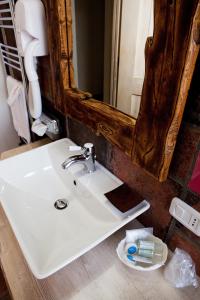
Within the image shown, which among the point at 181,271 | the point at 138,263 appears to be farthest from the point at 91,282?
the point at 181,271

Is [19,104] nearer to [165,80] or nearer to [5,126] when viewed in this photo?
[5,126]

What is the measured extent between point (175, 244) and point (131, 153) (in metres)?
0.37

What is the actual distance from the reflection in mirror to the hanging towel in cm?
65

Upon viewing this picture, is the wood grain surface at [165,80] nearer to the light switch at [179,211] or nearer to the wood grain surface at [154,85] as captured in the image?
the wood grain surface at [154,85]

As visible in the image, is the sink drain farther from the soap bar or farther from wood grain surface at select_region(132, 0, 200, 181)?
wood grain surface at select_region(132, 0, 200, 181)

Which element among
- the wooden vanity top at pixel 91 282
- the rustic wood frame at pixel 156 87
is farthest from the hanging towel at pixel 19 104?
the wooden vanity top at pixel 91 282

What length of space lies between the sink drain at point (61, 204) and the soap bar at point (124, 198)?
0.81 feet

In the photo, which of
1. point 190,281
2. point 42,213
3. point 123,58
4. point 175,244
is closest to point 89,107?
point 123,58

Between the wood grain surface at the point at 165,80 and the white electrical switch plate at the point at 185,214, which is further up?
the wood grain surface at the point at 165,80

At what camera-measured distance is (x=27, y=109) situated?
143cm

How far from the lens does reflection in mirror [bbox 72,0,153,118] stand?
2.03ft

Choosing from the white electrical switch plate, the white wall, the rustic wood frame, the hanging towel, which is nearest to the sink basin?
the white electrical switch plate

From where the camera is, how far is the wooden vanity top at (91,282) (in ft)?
2.03

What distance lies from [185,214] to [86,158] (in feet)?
1.53
